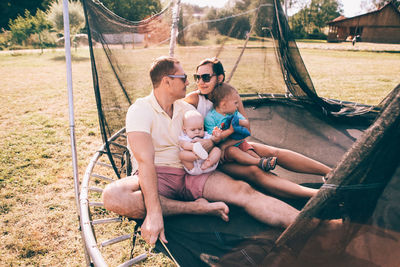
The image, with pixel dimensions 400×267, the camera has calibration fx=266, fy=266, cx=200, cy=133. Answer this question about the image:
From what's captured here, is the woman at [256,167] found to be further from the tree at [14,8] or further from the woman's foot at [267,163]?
the tree at [14,8]

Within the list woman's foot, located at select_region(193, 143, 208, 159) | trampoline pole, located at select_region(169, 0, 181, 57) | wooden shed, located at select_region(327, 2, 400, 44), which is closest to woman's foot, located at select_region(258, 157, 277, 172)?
woman's foot, located at select_region(193, 143, 208, 159)

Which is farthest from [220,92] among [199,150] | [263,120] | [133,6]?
[133,6]

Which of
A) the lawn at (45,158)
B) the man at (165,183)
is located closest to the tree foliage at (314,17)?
the lawn at (45,158)

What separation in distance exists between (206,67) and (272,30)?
189 centimetres

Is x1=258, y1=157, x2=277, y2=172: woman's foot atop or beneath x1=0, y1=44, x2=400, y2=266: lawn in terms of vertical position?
atop

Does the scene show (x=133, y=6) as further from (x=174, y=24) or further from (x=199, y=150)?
(x=199, y=150)

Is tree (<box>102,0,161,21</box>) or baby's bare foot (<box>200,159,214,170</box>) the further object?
tree (<box>102,0,161,21</box>)

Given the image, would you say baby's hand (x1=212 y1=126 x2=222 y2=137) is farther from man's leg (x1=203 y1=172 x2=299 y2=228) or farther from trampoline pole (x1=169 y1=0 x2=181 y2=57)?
trampoline pole (x1=169 y1=0 x2=181 y2=57)

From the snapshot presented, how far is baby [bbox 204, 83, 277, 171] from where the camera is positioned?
2.05 meters

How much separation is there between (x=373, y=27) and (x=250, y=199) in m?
26.1

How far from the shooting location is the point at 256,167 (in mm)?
2049

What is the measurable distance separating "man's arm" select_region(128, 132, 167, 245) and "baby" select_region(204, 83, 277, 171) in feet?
1.93

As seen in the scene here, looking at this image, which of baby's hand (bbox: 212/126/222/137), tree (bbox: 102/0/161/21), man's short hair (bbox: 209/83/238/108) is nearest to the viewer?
baby's hand (bbox: 212/126/222/137)

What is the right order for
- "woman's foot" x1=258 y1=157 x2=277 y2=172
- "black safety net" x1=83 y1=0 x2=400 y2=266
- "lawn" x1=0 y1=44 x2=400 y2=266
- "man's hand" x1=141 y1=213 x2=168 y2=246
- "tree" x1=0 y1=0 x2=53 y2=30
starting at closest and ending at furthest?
"black safety net" x1=83 y1=0 x2=400 y2=266
"man's hand" x1=141 y1=213 x2=168 y2=246
"woman's foot" x1=258 y1=157 x2=277 y2=172
"lawn" x1=0 y1=44 x2=400 y2=266
"tree" x1=0 y1=0 x2=53 y2=30
